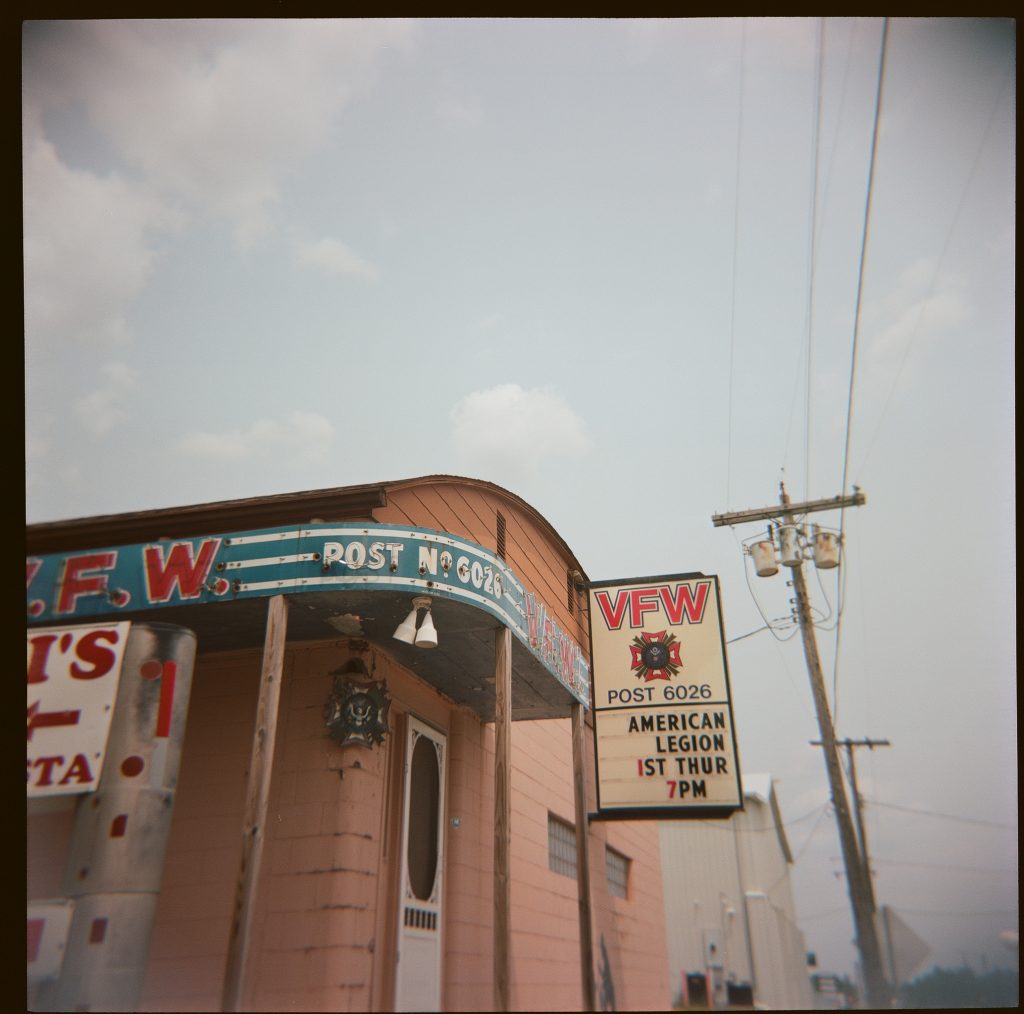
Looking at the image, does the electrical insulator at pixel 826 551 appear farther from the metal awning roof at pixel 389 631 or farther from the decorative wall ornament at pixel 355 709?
the decorative wall ornament at pixel 355 709

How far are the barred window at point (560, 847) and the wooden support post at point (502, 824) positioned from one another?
632 cm

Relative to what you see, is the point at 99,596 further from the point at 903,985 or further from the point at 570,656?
the point at 903,985

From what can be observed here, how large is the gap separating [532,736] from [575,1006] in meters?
4.53

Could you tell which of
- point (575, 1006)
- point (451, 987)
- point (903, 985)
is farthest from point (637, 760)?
point (575, 1006)

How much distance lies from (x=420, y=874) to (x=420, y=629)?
12.7ft

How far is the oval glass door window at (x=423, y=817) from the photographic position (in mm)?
10625

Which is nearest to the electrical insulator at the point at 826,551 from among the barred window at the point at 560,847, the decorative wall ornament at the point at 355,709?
the barred window at the point at 560,847

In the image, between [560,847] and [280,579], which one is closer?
[280,579]

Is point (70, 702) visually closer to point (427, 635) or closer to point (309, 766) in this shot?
point (309, 766)

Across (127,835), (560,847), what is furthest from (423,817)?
(560,847)

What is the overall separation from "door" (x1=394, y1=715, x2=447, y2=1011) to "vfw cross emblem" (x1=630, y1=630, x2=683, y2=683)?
9.96 feet

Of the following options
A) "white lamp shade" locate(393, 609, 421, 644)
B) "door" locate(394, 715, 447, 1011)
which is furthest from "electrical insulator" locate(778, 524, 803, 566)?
"white lamp shade" locate(393, 609, 421, 644)

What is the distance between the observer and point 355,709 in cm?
961

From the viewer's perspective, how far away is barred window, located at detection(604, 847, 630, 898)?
16734mm
